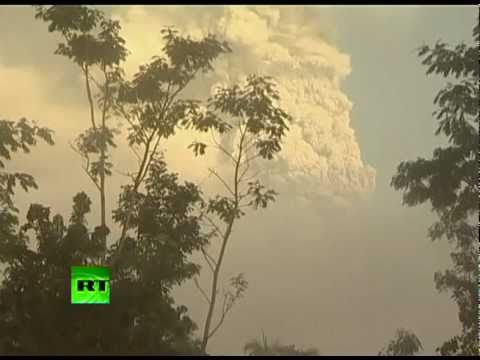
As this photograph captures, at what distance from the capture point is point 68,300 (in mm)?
7973

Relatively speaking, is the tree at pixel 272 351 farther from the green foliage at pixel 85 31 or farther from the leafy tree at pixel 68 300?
the green foliage at pixel 85 31

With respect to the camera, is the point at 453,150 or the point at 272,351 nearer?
the point at 453,150

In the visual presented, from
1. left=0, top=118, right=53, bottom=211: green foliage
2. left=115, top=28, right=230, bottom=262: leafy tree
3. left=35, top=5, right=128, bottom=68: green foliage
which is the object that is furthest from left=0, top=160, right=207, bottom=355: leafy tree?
left=35, top=5, right=128, bottom=68: green foliage

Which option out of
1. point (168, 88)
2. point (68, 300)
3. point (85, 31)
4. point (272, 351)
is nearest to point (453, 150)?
point (168, 88)

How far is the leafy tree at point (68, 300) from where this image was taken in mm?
7918

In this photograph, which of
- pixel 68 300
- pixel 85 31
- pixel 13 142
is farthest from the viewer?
pixel 85 31

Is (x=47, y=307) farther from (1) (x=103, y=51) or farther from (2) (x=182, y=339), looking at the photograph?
(1) (x=103, y=51)

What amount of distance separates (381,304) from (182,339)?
52.5 meters

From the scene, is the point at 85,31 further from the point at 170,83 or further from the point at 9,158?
the point at 9,158

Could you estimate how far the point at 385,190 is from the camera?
5891cm

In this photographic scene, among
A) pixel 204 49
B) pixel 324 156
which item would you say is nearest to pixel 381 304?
pixel 324 156

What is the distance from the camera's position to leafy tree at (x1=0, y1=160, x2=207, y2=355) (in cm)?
792

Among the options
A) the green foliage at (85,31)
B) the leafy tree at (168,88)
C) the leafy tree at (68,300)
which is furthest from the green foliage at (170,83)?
the leafy tree at (68,300)

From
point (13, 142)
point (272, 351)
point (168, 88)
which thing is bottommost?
point (272, 351)
